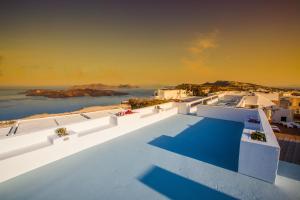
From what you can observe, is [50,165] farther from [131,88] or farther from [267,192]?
[131,88]

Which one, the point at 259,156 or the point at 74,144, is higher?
the point at 259,156

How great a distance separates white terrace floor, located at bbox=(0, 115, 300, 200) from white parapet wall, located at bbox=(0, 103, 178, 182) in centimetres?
19

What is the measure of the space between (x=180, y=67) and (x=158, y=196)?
90.2 ft

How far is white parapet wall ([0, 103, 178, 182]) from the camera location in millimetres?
2955

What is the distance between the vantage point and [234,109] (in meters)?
7.52

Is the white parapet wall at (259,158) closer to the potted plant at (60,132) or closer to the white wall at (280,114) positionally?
the potted plant at (60,132)

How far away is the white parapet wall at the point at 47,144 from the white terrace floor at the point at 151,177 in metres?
0.19

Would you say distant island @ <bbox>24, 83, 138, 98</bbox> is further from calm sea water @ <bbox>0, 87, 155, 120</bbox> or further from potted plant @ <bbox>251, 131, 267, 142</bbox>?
potted plant @ <bbox>251, 131, 267, 142</bbox>

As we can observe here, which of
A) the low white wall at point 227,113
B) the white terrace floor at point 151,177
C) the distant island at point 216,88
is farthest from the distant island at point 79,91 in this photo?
the white terrace floor at point 151,177

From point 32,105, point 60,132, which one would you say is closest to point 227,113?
point 60,132

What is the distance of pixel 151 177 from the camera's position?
2873 mm

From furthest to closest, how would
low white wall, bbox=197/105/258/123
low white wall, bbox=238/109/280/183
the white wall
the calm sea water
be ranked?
the calm sea water, the white wall, low white wall, bbox=197/105/258/123, low white wall, bbox=238/109/280/183

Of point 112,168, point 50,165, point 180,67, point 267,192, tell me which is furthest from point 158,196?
point 180,67

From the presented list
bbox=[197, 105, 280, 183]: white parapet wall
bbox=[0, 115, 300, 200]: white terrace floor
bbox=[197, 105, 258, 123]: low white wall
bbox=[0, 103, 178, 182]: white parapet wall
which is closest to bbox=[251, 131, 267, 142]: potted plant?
bbox=[197, 105, 280, 183]: white parapet wall
